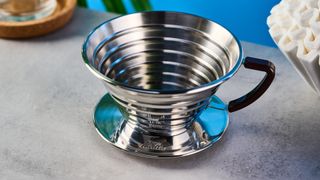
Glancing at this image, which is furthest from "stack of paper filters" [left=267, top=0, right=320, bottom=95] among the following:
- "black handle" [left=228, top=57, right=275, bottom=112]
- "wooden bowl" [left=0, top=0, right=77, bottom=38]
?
"wooden bowl" [left=0, top=0, right=77, bottom=38]

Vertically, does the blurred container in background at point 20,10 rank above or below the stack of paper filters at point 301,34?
below

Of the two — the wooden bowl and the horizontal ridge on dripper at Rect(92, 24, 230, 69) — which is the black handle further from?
the wooden bowl

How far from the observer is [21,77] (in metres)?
0.75

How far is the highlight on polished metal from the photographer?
583mm

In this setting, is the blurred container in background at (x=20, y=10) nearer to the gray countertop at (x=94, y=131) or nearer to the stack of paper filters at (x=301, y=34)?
the gray countertop at (x=94, y=131)

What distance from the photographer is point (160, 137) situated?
0.62m

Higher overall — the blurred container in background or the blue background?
the blurred container in background

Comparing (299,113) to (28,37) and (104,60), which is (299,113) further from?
(28,37)

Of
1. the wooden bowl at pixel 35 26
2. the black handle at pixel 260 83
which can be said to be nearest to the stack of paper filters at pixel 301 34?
the black handle at pixel 260 83

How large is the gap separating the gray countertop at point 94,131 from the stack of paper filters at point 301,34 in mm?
65

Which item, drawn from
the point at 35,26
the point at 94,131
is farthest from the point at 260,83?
the point at 35,26

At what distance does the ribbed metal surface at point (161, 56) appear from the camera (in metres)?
0.60

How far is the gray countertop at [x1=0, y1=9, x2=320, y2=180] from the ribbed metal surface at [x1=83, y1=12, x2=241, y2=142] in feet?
0.17

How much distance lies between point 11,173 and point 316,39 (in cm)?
35
